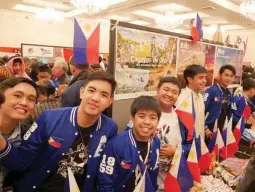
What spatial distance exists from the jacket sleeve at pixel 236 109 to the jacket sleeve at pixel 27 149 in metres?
2.65

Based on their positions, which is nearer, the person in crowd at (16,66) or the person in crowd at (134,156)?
the person in crowd at (134,156)

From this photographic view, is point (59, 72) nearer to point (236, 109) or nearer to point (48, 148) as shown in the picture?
point (48, 148)

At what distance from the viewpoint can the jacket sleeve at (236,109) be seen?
320 centimetres

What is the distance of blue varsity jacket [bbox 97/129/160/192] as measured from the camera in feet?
4.69

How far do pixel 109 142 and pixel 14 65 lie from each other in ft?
7.39

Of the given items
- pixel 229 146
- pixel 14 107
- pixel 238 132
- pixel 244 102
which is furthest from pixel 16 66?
pixel 244 102

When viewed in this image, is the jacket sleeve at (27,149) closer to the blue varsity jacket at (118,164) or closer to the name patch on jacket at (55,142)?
the name patch on jacket at (55,142)

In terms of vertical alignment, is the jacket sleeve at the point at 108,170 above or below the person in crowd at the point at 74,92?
below

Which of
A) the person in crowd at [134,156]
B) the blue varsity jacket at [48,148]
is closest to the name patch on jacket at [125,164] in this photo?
the person in crowd at [134,156]

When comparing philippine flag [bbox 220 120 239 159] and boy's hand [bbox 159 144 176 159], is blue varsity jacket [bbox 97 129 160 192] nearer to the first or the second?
boy's hand [bbox 159 144 176 159]

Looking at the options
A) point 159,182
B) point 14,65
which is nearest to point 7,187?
point 159,182

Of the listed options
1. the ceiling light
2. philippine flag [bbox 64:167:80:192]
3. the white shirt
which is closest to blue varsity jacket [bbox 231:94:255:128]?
the white shirt

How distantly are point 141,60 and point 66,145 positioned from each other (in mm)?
1209

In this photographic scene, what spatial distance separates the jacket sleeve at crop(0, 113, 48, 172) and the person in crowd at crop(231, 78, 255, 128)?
105 inches
